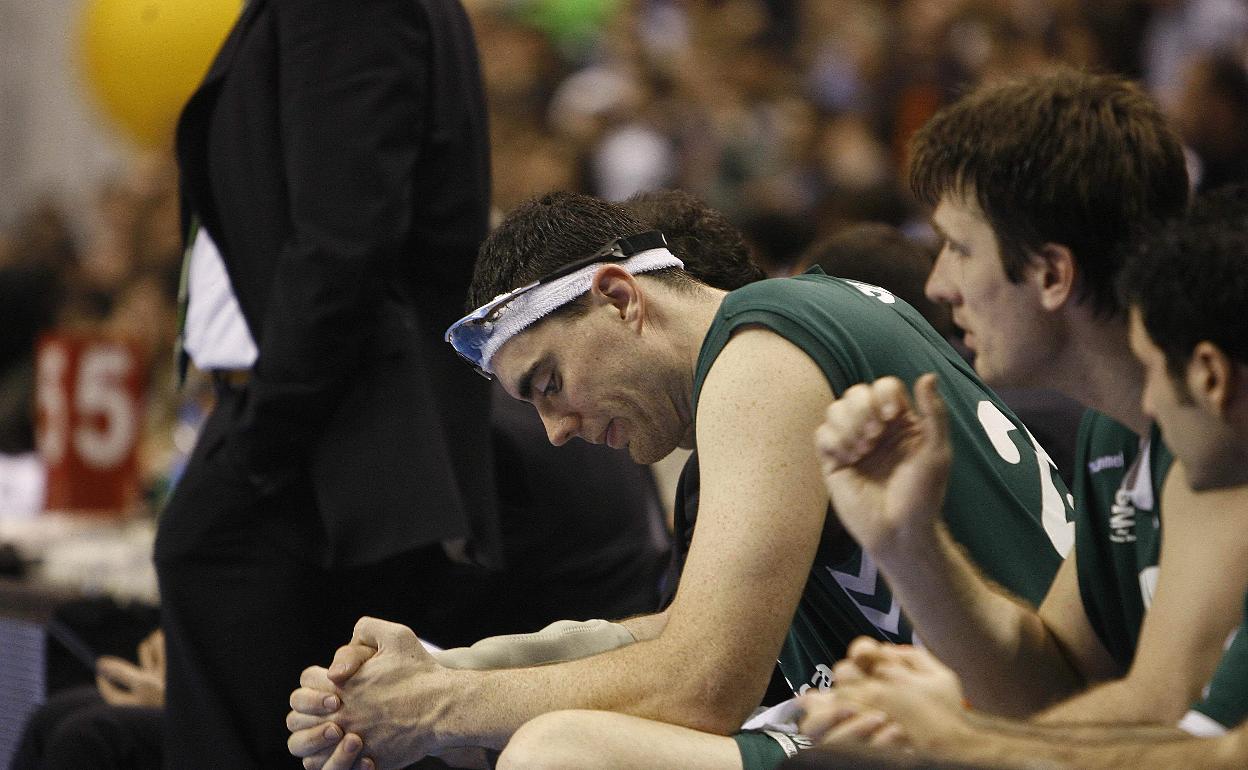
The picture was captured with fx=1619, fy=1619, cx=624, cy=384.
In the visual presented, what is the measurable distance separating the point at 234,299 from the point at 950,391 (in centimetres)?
161

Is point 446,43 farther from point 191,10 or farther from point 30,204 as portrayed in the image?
point 30,204

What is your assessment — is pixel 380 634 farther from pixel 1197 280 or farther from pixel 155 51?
pixel 155 51

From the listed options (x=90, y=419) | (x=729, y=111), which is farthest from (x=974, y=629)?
A: (x=729, y=111)

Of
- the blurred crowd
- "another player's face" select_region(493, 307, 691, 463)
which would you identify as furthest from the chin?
the blurred crowd

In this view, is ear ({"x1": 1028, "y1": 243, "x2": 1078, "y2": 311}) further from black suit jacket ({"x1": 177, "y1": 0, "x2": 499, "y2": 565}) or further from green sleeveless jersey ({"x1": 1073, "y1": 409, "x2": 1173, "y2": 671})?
black suit jacket ({"x1": 177, "y1": 0, "x2": 499, "y2": 565})

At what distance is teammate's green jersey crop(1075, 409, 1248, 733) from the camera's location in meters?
1.81

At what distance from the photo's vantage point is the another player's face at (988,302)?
1927mm

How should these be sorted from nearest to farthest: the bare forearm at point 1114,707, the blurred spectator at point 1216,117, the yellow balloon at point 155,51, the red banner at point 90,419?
1. the bare forearm at point 1114,707
2. the yellow balloon at point 155,51
3. the red banner at point 90,419
4. the blurred spectator at point 1216,117

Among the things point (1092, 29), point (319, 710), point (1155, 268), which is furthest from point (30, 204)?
point (1155, 268)

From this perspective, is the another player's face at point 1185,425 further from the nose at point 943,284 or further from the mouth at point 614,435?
the mouth at point 614,435


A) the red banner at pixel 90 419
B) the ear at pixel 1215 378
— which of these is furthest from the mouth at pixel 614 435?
the red banner at pixel 90 419

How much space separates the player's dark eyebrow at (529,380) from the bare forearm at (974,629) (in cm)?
78

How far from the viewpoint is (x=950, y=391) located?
227 centimetres

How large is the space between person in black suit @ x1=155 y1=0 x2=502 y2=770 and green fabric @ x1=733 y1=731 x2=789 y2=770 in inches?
41.3
